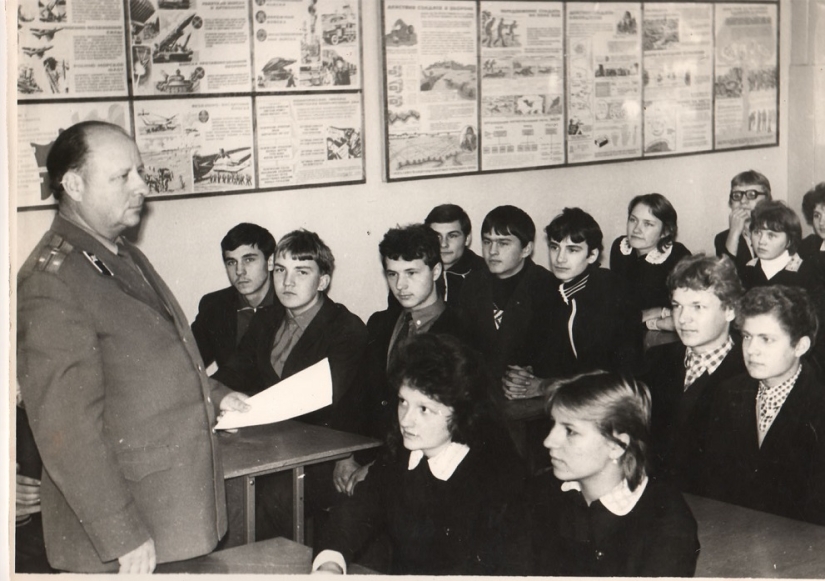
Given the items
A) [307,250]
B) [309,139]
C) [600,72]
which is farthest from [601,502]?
[600,72]

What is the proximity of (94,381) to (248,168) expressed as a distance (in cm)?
197

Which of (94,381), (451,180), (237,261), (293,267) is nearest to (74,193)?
(94,381)

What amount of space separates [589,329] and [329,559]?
1749 mm

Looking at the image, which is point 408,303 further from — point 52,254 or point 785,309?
point 52,254

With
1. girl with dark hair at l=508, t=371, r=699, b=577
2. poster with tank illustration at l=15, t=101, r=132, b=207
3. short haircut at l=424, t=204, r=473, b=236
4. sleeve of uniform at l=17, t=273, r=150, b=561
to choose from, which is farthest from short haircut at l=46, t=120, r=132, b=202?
short haircut at l=424, t=204, r=473, b=236

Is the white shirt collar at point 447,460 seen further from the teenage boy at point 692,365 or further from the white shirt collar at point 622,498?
the teenage boy at point 692,365

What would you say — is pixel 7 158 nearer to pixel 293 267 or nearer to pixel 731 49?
pixel 293 267

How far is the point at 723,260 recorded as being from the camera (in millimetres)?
Result: 2887

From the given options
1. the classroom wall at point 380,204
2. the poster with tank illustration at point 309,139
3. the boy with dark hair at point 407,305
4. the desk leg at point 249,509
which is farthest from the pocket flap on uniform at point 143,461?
the poster with tank illustration at point 309,139

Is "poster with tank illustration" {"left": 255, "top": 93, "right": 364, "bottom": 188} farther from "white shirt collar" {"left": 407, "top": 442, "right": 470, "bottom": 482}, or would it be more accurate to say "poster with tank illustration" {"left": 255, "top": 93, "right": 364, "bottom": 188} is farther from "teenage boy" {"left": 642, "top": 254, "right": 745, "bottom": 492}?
"white shirt collar" {"left": 407, "top": 442, "right": 470, "bottom": 482}

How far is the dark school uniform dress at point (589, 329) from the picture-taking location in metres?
3.36

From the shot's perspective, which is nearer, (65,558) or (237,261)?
(65,558)

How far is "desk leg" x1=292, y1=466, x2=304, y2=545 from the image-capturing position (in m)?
2.71

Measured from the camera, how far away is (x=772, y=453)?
2375mm
